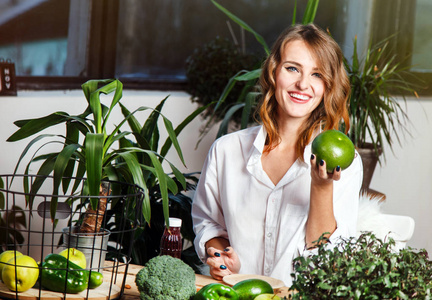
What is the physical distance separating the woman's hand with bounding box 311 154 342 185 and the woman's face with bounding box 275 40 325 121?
0.33 metres

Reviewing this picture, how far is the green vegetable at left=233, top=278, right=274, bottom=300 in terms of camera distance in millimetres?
1006

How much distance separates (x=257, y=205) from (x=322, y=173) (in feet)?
1.36

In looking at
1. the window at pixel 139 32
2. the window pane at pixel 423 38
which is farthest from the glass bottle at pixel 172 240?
the window pane at pixel 423 38

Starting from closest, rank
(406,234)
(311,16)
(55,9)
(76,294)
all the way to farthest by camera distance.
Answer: (76,294), (406,234), (311,16), (55,9)

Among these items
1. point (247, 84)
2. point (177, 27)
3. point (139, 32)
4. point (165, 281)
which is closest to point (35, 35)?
point (139, 32)

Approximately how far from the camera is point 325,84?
67.8 inches

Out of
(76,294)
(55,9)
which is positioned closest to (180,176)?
(76,294)

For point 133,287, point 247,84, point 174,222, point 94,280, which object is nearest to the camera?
point 94,280

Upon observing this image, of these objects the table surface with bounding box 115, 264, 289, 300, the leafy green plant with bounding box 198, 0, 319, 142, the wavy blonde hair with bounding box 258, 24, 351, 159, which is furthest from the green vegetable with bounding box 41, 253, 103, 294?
the leafy green plant with bounding box 198, 0, 319, 142

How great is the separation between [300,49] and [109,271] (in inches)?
35.8

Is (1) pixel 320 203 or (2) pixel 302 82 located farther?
(2) pixel 302 82

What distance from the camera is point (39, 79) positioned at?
9.29 ft

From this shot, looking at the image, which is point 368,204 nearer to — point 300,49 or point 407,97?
point 300,49

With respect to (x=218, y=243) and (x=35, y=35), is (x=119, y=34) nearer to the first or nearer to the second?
(x=35, y=35)
